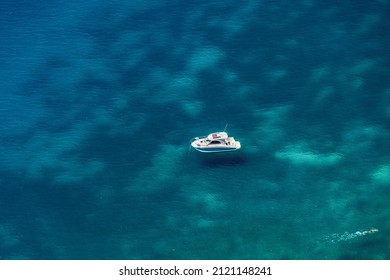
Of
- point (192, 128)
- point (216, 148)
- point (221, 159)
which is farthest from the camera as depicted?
point (192, 128)

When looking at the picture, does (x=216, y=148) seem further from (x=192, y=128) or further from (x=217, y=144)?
(x=192, y=128)

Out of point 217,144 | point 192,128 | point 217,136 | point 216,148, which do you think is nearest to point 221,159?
point 216,148

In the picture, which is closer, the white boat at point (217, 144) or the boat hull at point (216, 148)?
the white boat at point (217, 144)

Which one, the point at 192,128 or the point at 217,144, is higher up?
the point at 192,128

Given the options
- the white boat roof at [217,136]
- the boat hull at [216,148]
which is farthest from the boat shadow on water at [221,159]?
the white boat roof at [217,136]

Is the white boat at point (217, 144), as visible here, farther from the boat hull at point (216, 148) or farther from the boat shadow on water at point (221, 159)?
the boat shadow on water at point (221, 159)

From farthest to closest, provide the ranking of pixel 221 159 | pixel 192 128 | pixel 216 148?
pixel 192 128
pixel 221 159
pixel 216 148

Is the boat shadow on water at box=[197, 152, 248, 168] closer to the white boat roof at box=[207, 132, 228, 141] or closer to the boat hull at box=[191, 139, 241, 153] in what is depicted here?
the boat hull at box=[191, 139, 241, 153]

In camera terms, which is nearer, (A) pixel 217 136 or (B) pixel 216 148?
(B) pixel 216 148
